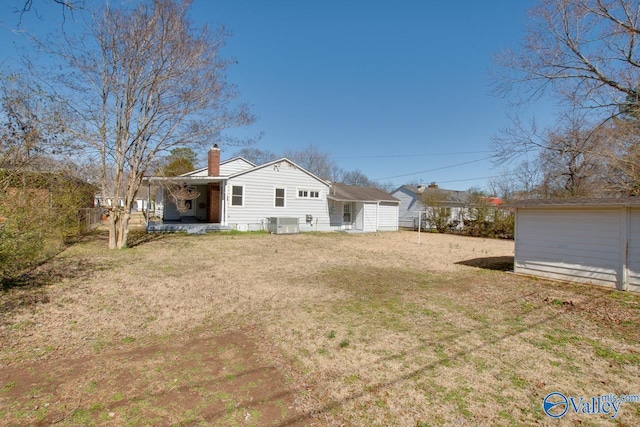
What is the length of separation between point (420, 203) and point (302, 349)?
86.6 feet

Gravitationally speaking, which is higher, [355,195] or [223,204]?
[355,195]

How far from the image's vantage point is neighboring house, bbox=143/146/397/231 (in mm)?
17344

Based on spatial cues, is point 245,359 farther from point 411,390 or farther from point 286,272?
point 286,272

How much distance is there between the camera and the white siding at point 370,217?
74.1ft

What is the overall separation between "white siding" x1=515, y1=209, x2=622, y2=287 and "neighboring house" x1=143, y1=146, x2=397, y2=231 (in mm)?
12601

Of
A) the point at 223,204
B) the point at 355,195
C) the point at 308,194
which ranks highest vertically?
the point at 355,195

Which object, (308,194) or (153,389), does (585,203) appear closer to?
(153,389)

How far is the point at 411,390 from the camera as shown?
3.00m

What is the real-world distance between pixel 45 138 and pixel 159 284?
5570 millimetres

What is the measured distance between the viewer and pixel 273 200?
18938 mm

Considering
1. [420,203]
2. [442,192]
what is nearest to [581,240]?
Result: [442,192]

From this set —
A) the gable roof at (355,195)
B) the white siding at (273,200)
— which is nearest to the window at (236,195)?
the white siding at (273,200)

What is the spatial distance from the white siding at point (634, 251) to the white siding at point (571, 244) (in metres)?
0.19

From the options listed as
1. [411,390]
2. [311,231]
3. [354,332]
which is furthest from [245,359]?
[311,231]
